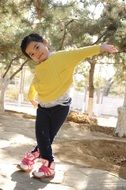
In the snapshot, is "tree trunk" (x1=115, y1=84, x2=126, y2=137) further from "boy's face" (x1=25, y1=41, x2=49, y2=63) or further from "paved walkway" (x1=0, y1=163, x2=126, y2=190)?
"boy's face" (x1=25, y1=41, x2=49, y2=63)

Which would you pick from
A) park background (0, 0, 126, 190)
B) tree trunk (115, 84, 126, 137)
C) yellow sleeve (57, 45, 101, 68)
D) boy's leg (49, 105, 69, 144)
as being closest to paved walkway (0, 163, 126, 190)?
park background (0, 0, 126, 190)

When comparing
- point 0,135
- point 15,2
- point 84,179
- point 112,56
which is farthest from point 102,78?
point 84,179

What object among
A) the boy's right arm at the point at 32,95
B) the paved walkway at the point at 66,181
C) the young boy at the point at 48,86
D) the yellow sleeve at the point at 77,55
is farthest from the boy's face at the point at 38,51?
the paved walkway at the point at 66,181

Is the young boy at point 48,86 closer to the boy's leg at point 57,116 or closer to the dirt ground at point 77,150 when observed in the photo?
the boy's leg at point 57,116

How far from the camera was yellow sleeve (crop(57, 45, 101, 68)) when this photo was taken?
3.75 m

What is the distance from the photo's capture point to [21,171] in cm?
408

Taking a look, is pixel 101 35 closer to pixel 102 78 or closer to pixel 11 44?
pixel 11 44

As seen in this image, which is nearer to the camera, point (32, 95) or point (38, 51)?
point (38, 51)

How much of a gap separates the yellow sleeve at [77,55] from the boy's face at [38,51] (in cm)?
17

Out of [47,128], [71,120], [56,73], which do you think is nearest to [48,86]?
[56,73]

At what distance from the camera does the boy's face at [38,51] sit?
3893 mm

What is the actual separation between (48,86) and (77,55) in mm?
400

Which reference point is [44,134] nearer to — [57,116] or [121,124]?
[57,116]

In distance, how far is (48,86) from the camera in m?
3.89
